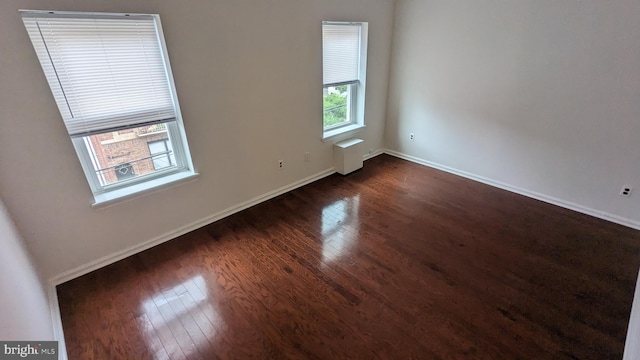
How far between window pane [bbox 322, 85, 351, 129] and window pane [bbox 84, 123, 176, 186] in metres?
2.04

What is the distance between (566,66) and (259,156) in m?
3.31

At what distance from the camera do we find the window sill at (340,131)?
3.88m

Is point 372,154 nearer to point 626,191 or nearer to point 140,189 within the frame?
point 626,191

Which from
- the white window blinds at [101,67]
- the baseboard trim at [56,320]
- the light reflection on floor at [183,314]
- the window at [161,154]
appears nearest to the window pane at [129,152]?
the window at [161,154]

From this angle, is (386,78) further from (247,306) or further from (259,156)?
(247,306)

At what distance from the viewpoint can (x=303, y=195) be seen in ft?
11.8

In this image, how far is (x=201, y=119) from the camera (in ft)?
8.76

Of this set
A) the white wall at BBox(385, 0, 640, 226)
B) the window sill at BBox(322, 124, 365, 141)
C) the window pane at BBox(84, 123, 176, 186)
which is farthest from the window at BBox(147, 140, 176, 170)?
the white wall at BBox(385, 0, 640, 226)

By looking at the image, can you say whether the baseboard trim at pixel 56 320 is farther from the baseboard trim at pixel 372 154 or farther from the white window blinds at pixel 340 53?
the baseboard trim at pixel 372 154

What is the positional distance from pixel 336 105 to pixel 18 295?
3.52m

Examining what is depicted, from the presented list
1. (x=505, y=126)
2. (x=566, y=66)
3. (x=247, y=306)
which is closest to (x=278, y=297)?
(x=247, y=306)

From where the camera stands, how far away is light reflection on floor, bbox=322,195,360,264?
262 cm

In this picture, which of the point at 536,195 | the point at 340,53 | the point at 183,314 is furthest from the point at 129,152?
the point at 536,195

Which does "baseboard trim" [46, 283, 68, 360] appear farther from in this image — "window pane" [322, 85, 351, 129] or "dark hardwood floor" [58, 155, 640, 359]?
"window pane" [322, 85, 351, 129]
